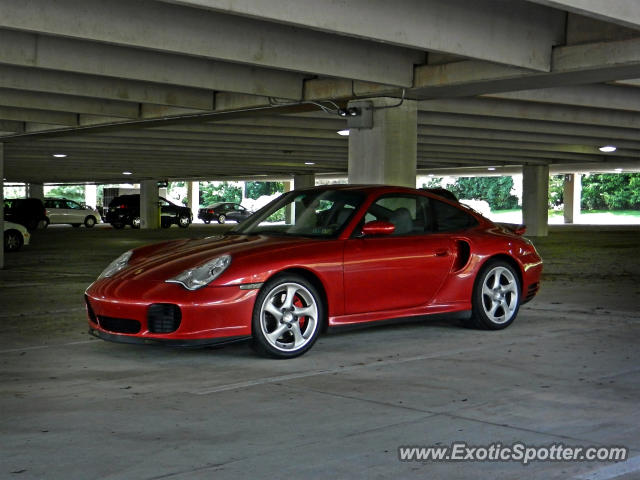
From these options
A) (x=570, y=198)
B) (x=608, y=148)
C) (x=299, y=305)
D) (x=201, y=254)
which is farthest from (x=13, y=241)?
(x=570, y=198)

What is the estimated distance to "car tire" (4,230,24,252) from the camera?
75.2ft

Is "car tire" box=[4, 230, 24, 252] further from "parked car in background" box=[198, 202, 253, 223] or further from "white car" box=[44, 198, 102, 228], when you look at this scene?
"parked car in background" box=[198, 202, 253, 223]

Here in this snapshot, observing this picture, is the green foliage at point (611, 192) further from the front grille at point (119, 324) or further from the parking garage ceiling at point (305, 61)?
the front grille at point (119, 324)

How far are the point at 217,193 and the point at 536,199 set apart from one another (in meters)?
59.7

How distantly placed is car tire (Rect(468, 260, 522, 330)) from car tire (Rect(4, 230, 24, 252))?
1697 cm

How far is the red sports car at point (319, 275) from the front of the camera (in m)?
6.88

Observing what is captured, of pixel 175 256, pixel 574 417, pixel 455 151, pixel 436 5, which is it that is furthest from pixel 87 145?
pixel 574 417

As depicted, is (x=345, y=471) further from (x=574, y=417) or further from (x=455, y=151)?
(x=455, y=151)

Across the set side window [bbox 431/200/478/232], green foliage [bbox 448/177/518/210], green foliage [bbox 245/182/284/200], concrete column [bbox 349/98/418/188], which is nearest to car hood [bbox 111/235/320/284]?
side window [bbox 431/200/478/232]

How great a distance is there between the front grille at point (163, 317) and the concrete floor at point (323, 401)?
289 mm

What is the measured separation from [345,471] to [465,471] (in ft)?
1.77

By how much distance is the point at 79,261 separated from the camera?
19516 mm

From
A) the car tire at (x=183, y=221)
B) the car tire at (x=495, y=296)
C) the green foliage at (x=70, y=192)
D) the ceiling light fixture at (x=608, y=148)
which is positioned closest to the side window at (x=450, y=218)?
the car tire at (x=495, y=296)

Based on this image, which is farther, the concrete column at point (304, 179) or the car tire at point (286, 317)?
the concrete column at point (304, 179)
